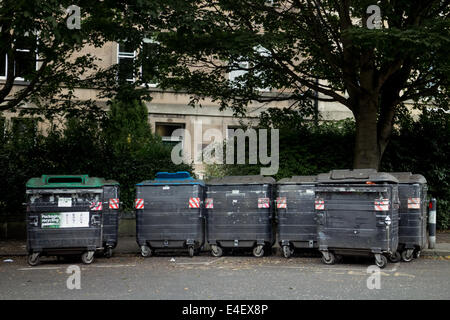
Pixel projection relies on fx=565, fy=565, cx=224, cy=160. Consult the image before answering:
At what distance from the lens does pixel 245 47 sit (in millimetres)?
12422

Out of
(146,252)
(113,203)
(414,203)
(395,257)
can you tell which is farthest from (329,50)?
(146,252)

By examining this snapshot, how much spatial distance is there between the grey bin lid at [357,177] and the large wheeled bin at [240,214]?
65.9 inches

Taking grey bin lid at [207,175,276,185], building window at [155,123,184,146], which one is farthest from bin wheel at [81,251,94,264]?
building window at [155,123,184,146]

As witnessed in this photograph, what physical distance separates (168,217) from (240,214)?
4.88 ft

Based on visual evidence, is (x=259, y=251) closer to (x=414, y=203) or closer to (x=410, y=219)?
(x=410, y=219)

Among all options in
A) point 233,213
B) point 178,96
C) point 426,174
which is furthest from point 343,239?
point 178,96

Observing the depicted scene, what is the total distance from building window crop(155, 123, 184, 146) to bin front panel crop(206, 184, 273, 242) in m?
12.3

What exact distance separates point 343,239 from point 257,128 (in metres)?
7.09

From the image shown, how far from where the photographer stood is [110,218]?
38.7ft

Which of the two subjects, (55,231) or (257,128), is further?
(257,128)

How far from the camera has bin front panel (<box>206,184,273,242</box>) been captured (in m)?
11.6

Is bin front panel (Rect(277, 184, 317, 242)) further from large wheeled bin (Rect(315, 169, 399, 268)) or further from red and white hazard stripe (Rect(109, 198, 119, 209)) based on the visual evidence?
red and white hazard stripe (Rect(109, 198, 119, 209))

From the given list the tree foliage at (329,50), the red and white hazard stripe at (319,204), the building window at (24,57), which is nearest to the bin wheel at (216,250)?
the red and white hazard stripe at (319,204)
